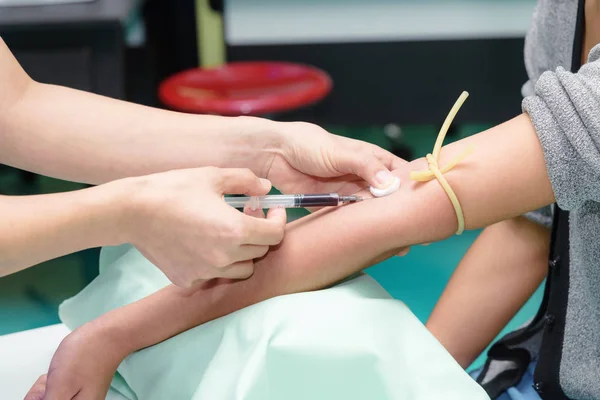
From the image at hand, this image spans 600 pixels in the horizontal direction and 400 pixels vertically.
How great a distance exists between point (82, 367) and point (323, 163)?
43cm

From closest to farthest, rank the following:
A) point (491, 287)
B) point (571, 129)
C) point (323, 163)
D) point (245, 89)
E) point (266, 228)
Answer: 1. point (571, 129)
2. point (266, 228)
3. point (323, 163)
4. point (491, 287)
5. point (245, 89)

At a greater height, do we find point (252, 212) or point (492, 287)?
point (252, 212)

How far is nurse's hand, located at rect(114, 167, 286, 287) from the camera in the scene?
833mm

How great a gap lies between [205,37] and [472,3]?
49.6 inches

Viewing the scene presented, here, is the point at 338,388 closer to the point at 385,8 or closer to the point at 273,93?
the point at 273,93

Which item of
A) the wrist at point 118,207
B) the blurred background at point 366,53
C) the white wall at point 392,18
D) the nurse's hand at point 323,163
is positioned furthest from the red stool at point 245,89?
the wrist at point 118,207

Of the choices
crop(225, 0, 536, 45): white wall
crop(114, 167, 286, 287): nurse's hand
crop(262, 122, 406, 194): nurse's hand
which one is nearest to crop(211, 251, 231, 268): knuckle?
crop(114, 167, 286, 287): nurse's hand

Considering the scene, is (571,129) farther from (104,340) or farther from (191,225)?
(104,340)

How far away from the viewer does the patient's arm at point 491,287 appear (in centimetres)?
117

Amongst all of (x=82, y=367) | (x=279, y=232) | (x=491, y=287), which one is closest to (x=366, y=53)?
(x=491, y=287)

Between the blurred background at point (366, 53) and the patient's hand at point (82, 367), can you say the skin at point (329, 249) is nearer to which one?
the patient's hand at point (82, 367)

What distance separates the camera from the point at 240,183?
0.91 m

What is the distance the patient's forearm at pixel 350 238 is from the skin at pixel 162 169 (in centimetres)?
5

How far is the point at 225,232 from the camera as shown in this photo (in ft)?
2.73
